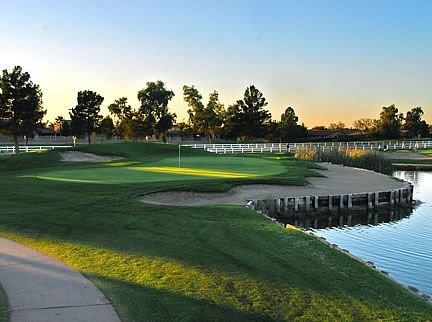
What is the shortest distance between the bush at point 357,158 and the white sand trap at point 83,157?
64.3 feet

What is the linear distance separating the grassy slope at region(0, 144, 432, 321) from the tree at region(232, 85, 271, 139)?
332 feet

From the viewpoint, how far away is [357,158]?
4231 cm

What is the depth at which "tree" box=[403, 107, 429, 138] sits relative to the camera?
460 ft

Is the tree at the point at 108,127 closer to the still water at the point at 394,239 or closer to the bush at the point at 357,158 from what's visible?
the bush at the point at 357,158

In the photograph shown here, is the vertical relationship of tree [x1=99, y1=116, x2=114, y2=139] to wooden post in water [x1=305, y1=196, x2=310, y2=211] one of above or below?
above

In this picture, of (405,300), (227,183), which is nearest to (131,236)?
(405,300)

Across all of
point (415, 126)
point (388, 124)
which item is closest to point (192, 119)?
point (388, 124)

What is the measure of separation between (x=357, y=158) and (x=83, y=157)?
25361 millimetres

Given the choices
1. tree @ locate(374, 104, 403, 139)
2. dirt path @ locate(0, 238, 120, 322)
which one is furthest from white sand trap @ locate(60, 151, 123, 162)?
tree @ locate(374, 104, 403, 139)

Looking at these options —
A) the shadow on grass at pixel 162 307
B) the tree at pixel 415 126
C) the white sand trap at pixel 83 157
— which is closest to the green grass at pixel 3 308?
the shadow on grass at pixel 162 307

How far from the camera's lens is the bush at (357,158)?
41.4 metres

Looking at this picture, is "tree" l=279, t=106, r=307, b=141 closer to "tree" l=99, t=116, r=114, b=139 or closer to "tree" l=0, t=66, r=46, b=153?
"tree" l=99, t=116, r=114, b=139

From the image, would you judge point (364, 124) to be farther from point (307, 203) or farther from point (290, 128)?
point (307, 203)

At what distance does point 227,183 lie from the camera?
22328 mm
